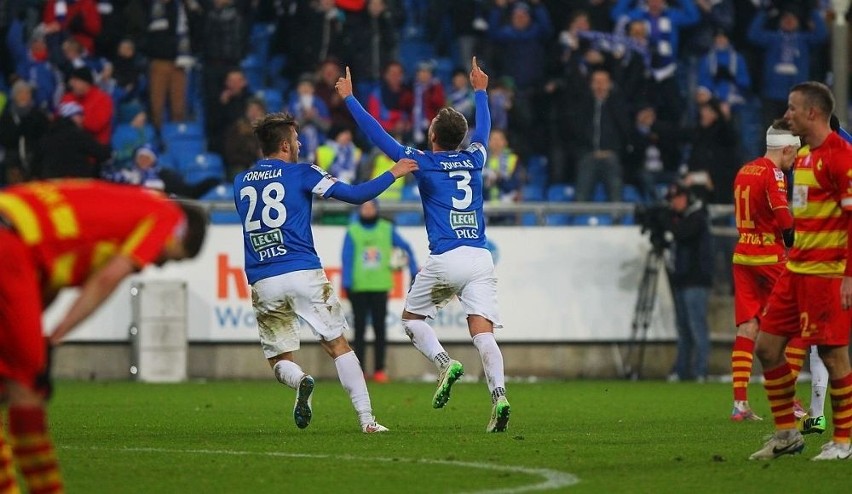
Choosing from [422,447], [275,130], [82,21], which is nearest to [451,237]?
[275,130]

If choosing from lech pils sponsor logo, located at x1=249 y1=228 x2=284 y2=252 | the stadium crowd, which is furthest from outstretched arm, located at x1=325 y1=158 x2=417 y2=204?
the stadium crowd

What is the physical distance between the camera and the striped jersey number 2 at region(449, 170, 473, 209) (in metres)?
12.3

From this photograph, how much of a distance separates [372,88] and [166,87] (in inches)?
120

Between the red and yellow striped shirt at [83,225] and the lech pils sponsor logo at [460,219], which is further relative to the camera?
the lech pils sponsor logo at [460,219]

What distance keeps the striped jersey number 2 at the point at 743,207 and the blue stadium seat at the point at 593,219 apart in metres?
8.16

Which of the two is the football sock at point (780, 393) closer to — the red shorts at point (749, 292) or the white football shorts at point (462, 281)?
the white football shorts at point (462, 281)

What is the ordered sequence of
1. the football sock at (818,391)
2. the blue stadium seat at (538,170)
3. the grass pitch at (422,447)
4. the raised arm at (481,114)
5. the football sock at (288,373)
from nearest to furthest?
the grass pitch at (422,447) < the football sock at (288,373) < the raised arm at (481,114) < the football sock at (818,391) < the blue stadium seat at (538,170)

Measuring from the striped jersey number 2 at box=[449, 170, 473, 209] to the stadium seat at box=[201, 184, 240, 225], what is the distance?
8909 mm

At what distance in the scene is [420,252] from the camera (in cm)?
2148

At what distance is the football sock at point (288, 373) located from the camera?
11.8 m

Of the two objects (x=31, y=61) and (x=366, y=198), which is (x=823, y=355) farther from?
(x=31, y=61)

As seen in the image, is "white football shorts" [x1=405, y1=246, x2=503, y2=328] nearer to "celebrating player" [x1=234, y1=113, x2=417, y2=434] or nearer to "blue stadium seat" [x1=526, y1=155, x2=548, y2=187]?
"celebrating player" [x1=234, y1=113, x2=417, y2=434]

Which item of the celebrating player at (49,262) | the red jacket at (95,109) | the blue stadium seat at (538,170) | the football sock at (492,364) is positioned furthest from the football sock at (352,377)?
the blue stadium seat at (538,170)

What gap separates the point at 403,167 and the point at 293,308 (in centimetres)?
137
